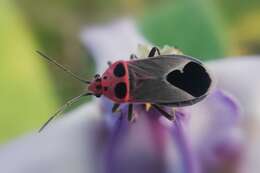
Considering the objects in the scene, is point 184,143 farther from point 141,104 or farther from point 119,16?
point 119,16

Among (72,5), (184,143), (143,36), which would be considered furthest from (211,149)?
(72,5)

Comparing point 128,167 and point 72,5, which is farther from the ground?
point 72,5

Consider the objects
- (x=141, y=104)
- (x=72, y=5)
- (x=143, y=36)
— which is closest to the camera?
(x=141, y=104)

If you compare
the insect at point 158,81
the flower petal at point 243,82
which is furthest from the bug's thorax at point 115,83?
the flower petal at point 243,82

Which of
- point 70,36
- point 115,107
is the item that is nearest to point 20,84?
point 70,36

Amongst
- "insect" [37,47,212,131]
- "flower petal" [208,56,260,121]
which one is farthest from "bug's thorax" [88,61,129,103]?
"flower petal" [208,56,260,121]

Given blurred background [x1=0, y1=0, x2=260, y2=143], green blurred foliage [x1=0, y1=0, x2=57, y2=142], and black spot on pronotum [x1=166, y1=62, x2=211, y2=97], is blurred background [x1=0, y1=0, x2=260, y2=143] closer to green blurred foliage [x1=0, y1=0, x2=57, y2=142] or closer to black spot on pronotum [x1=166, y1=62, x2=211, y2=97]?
green blurred foliage [x1=0, y1=0, x2=57, y2=142]

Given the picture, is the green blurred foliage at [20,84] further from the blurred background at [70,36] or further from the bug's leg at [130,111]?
the bug's leg at [130,111]
